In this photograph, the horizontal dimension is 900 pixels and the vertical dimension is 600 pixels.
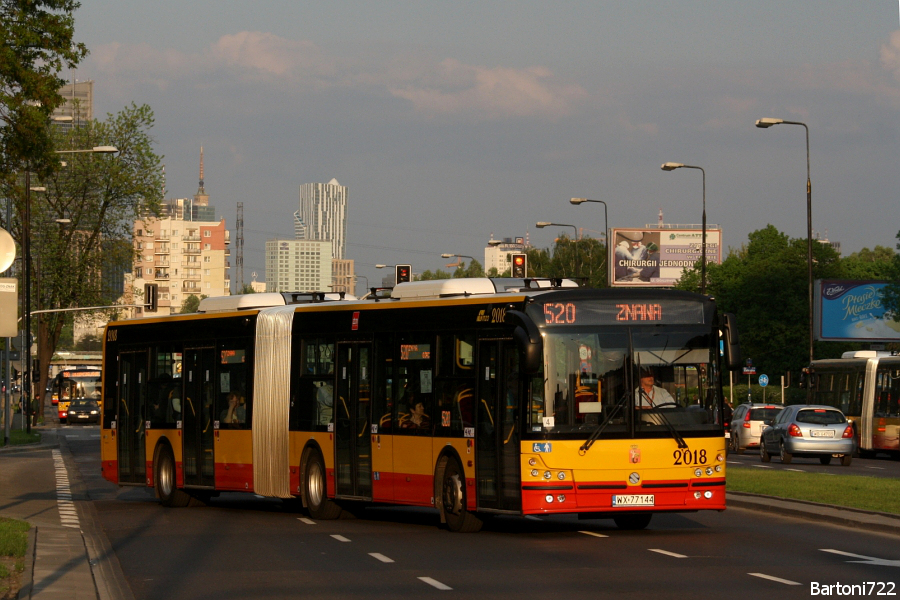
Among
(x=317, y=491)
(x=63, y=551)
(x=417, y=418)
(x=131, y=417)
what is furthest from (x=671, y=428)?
(x=131, y=417)

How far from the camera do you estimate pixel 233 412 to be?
22.7 metres

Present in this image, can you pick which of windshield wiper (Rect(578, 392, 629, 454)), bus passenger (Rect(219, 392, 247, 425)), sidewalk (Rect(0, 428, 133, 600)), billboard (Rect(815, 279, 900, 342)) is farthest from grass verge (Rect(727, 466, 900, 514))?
billboard (Rect(815, 279, 900, 342))

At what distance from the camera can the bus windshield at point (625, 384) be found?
1630cm

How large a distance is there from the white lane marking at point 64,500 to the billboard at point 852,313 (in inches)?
1682

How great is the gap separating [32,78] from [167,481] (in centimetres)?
928

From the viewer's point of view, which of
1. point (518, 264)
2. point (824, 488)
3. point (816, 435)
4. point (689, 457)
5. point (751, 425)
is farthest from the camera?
point (751, 425)

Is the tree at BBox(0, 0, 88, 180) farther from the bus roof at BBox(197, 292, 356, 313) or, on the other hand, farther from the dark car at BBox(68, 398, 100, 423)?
the dark car at BBox(68, 398, 100, 423)

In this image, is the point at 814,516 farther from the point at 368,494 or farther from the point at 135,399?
the point at 135,399

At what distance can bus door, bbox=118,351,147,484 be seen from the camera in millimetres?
25125

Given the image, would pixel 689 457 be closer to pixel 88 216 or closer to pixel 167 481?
pixel 167 481

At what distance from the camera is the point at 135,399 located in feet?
83.3

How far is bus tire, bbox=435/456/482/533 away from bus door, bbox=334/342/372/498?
1.77 meters

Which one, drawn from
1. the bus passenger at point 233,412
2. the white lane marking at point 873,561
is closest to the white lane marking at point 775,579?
the white lane marking at point 873,561

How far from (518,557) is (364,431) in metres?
5.08
